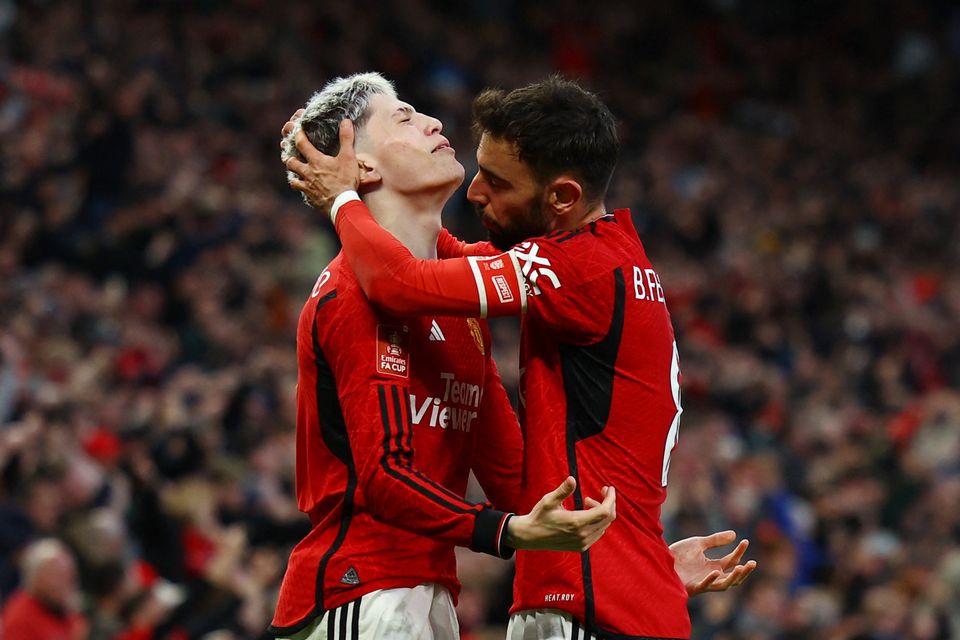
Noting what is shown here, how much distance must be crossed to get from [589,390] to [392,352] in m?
0.50

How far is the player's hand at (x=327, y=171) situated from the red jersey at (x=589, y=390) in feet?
0.34

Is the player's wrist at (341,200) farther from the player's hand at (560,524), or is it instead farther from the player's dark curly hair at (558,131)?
the player's hand at (560,524)

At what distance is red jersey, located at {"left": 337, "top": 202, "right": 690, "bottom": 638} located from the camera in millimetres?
3510

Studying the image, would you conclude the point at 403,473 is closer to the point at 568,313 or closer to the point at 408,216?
the point at 568,313

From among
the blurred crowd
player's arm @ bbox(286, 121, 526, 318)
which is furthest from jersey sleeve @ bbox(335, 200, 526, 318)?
the blurred crowd

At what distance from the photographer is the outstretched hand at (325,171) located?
3.73 meters

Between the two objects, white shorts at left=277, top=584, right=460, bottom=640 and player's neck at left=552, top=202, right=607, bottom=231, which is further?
player's neck at left=552, top=202, right=607, bottom=231

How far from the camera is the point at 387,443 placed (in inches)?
135

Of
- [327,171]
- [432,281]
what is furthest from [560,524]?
[327,171]

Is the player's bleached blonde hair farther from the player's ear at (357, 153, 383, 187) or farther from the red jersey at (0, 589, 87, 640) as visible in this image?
the red jersey at (0, 589, 87, 640)

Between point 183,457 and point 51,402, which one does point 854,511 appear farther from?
point 51,402

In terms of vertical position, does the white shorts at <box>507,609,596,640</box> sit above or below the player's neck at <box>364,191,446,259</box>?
below

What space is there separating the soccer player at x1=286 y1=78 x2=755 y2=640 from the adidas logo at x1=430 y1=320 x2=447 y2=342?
22cm

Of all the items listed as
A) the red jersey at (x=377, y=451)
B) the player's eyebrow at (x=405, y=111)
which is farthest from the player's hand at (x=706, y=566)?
the player's eyebrow at (x=405, y=111)
